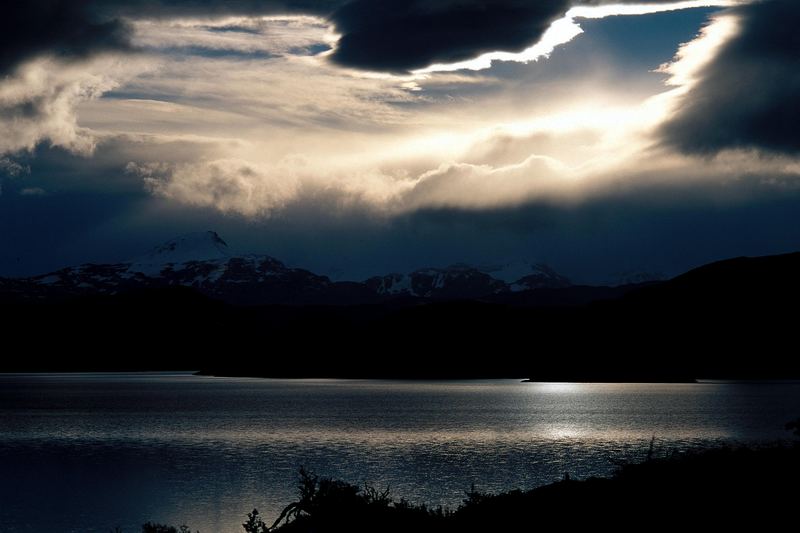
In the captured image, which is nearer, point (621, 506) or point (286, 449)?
point (621, 506)

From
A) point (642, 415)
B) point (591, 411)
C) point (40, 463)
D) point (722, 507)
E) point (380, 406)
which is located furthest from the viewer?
point (380, 406)

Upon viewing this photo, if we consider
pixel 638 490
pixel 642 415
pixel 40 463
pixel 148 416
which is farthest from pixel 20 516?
pixel 642 415

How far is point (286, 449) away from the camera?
9994 centimetres

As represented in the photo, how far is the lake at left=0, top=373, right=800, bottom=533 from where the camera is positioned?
64.2 metres

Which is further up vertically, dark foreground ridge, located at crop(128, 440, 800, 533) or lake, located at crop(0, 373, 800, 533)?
dark foreground ridge, located at crop(128, 440, 800, 533)

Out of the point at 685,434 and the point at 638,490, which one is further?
the point at 685,434

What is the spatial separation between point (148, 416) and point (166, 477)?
8488 cm

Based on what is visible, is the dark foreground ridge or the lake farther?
the lake

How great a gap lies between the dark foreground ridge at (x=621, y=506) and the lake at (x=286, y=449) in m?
10.5

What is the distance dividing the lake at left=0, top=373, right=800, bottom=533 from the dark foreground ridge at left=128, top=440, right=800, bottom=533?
34.4ft

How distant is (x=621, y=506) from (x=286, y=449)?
88.3 m

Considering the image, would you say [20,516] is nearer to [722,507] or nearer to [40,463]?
[40,463]

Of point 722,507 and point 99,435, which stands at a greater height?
point 722,507

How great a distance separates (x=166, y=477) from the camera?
77.7 metres
